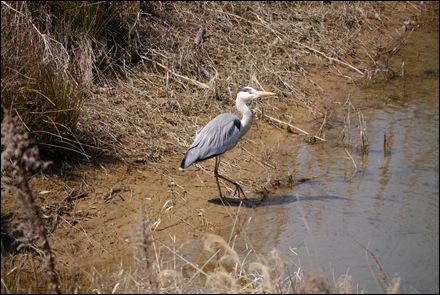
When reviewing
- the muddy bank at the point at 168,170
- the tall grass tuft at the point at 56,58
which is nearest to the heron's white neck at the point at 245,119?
the muddy bank at the point at 168,170

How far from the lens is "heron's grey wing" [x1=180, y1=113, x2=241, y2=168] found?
19.9 ft

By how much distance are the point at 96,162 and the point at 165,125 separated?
1071mm

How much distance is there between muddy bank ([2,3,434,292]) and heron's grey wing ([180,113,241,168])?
31 centimetres

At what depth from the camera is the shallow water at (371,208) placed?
4.96 m

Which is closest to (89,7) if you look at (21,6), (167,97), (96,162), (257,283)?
(21,6)

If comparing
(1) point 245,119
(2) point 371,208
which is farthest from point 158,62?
(2) point 371,208

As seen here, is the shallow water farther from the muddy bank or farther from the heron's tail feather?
the heron's tail feather

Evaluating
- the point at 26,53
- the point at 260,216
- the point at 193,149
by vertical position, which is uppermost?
the point at 26,53

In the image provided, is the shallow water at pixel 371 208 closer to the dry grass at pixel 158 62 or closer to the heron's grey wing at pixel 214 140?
the heron's grey wing at pixel 214 140

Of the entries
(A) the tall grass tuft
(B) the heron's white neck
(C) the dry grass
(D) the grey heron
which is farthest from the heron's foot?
(A) the tall grass tuft

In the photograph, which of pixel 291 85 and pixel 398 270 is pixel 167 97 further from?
pixel 398 270

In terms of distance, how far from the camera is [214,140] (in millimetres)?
6129

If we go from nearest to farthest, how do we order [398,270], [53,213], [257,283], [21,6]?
[257,283] → [398,270] → [53,213] → [21,6]

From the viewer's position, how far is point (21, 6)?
6.98 meters
